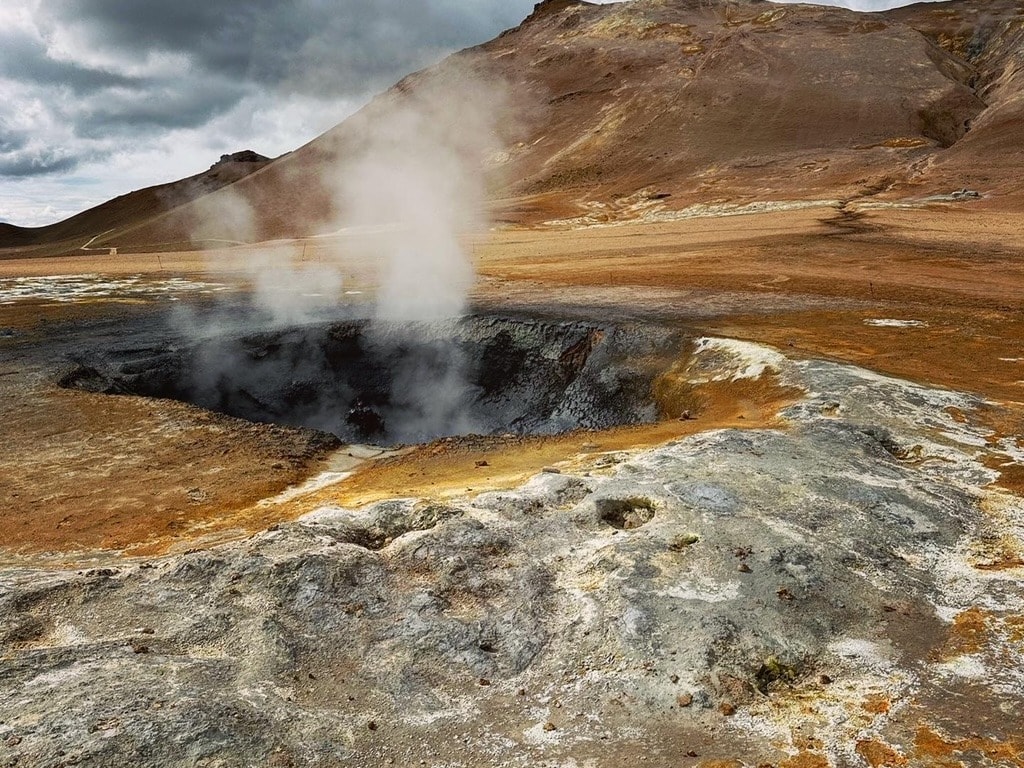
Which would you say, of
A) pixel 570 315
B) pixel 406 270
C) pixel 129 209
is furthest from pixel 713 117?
pixel 129 209

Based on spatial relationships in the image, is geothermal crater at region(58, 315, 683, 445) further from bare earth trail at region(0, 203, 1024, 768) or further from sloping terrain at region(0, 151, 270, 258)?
sloping terrain at region(0, 151, 270, 258)

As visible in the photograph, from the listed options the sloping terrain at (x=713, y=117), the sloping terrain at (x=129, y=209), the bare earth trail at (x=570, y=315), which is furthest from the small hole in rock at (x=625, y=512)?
the sloping terrain at (x=129, y=209)

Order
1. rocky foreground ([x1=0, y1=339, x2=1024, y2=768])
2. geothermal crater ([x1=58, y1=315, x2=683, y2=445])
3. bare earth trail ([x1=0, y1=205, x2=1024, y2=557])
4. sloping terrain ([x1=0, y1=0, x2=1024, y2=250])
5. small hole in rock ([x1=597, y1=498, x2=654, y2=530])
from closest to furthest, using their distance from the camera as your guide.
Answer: rocky foreground ([x1=0, y1=339, x2=1024, y2=768]), small hole in rock ([x1=597, y1=498, x2=654, y2=530]), bare earth trail ([x1=0, y1=205, x2=1024, y2=557]), geothermal crater ([x1=58, y1=315, x2=683, y2=445]), sloping terrain ([x1=0, y1=0, x2=1024, y2=250])

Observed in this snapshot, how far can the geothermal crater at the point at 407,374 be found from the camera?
40.4ft

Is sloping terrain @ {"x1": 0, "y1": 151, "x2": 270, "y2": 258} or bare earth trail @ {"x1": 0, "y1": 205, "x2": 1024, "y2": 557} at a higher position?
sloping terrain @ {"x1": 0, "y1": 151, "x2": 270, "y2": 258}

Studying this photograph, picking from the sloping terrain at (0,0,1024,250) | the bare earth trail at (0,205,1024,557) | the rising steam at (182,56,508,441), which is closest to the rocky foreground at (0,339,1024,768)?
the bare earth trail at (0,205,1024,557)

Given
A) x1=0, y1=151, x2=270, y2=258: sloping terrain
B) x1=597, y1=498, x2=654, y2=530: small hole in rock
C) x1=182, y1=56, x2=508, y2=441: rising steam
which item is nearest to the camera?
x1=597, y1=498, x2=654, y2=530: small hole in rock

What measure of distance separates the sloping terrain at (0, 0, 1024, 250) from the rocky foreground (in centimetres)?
3684

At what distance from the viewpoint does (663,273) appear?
71.6ft

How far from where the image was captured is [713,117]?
5834 centimetres

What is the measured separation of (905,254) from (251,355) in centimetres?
1950

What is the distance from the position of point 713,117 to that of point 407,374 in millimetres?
52294

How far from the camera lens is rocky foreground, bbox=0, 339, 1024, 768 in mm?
3887

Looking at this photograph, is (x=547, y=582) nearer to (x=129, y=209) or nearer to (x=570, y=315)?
(x=570, y=315)
